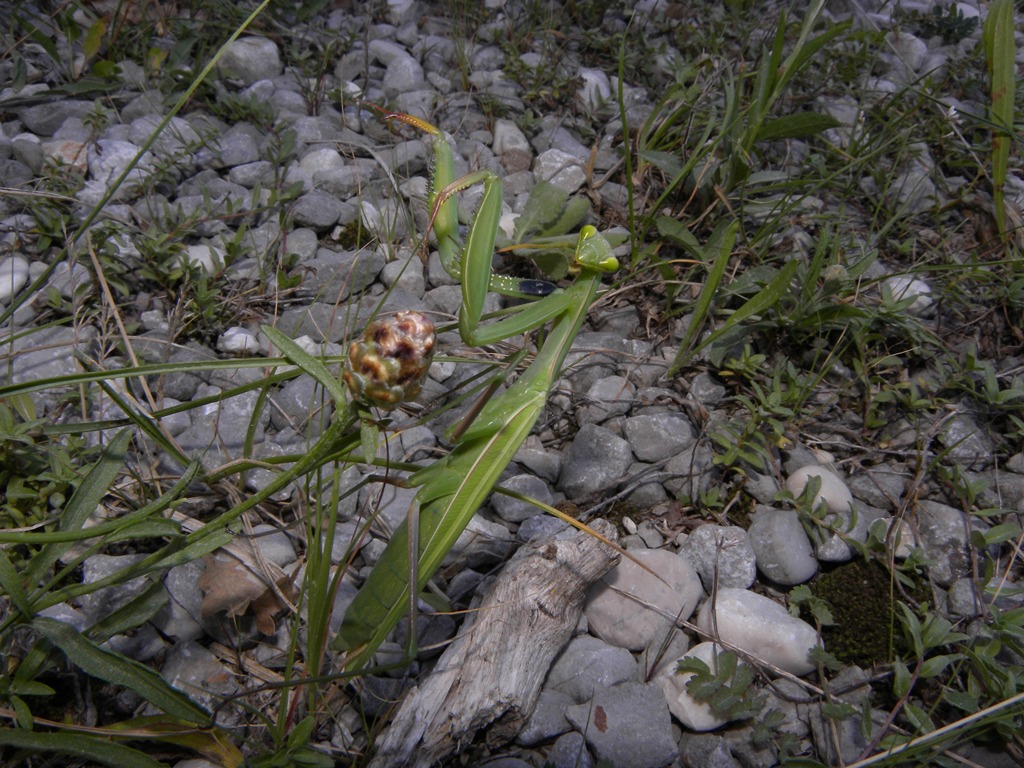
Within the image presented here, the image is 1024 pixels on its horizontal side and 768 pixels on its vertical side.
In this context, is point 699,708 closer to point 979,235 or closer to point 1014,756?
point 1014,756

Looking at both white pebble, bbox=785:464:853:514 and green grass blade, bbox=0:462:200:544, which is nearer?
green grass blade, bbox=0:462:200:544

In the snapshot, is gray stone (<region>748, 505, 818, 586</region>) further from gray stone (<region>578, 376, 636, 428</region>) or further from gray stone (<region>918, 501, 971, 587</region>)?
gray stone (<region>578, 376, 636, 428</region>)

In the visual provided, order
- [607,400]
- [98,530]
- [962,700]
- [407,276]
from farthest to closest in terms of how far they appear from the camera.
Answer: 1. [407,276]
2. [607,400]
3. [962,700]
4. [98,530]

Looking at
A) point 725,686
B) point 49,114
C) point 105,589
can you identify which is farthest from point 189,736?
point 49,114

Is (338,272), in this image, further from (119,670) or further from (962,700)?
(962,700)

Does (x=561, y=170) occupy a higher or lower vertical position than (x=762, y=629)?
higher

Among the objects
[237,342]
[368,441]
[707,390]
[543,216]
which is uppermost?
[368,441]

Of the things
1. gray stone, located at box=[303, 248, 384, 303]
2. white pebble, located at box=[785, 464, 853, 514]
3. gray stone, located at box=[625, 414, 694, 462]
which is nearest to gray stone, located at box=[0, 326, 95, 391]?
gray stone, located at box=[303, 248, 384, 303]

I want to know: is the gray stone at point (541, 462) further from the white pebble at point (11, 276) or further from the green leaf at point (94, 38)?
the green leaf at point (94, 38)
